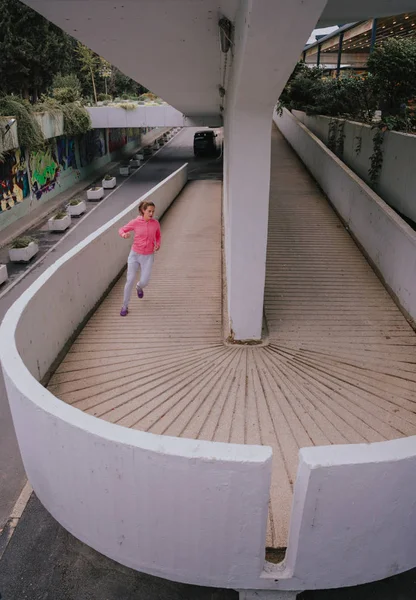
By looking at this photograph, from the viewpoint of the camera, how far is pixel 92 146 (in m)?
30.3

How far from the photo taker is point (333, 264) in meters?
9.08

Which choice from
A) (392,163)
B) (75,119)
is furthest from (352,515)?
(75,119)

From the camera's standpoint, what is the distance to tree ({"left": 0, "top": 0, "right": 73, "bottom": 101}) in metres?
22.7

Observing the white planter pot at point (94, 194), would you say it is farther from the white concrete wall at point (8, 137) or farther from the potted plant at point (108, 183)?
the white concrete wall at point (8, 137)

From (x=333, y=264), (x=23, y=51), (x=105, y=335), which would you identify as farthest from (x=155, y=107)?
(x=105, y=335)

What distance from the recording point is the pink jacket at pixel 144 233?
670 centimetres

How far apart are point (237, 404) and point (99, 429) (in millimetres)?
2345

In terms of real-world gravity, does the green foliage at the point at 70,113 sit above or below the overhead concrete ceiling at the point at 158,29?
below

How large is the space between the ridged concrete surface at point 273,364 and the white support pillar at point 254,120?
2.77ft

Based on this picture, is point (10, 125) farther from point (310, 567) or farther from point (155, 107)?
point (310, 567)

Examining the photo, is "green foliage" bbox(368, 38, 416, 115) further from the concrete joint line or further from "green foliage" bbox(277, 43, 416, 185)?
the concrete joint line

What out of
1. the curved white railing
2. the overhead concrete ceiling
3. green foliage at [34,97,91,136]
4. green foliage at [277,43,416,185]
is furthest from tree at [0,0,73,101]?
the curved white railing

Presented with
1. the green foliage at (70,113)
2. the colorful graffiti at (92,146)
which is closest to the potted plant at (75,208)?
the green foliage at (70,113)

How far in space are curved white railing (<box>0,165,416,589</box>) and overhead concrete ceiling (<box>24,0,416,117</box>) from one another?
3.47m
